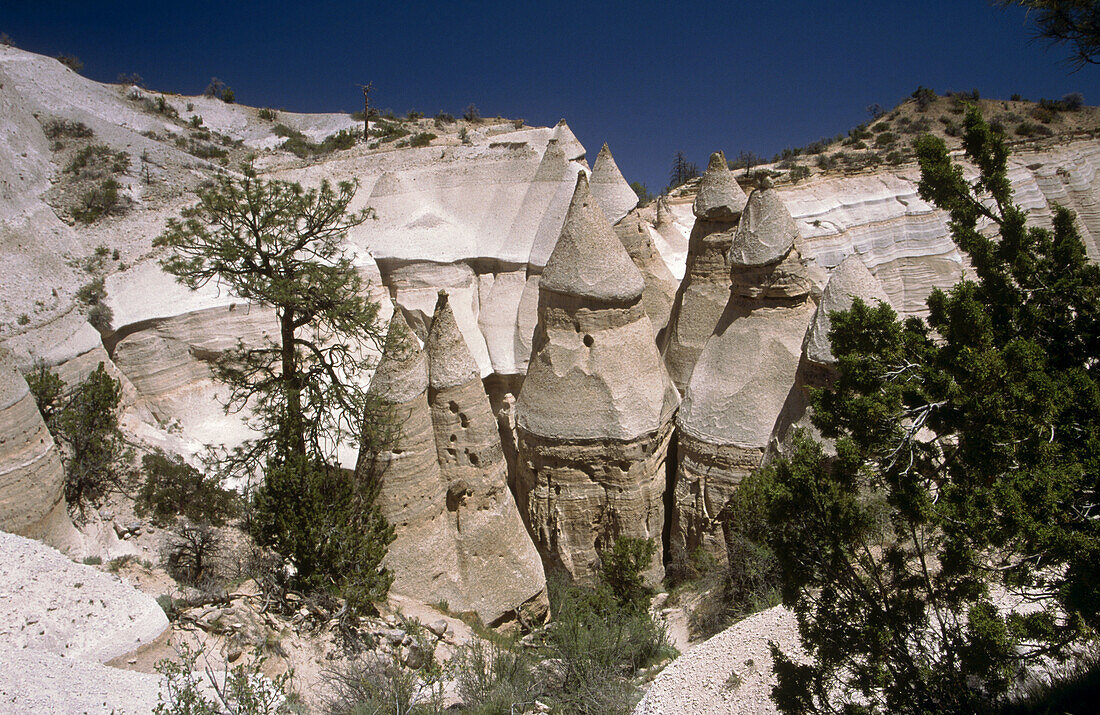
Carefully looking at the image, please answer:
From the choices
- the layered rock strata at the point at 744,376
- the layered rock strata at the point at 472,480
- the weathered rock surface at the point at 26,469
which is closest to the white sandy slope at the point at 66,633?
the weathered rock surface at the point at 26,469

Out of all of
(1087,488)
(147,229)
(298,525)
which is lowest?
(1087,488)

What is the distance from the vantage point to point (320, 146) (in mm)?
28375

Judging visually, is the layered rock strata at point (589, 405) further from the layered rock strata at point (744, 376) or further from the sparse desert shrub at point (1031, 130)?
the sparse desert shrub at point (1031, 130)

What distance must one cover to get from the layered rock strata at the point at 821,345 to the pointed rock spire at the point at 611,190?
279 inches

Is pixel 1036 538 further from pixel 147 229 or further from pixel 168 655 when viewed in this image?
pixel 147 229

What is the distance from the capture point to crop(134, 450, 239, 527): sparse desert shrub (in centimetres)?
1095

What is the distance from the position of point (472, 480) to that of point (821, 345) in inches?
207

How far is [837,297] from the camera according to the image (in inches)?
366

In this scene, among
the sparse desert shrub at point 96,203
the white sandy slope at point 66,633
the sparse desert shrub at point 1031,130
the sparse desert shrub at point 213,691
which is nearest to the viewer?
the sparse desert shrub at point 213,691

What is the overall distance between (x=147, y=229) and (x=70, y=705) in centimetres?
1531

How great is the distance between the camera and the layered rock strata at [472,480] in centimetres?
948

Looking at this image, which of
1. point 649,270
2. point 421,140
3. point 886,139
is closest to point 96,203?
point 421,140

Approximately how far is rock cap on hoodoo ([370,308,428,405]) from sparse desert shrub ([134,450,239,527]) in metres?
4.15

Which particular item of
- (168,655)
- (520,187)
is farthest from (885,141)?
(168,655)
